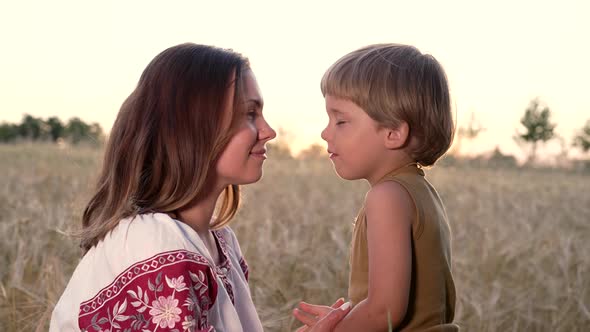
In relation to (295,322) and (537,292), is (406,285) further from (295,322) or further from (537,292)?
(537,292)

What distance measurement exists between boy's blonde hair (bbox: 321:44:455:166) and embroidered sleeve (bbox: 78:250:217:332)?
559 millimetres

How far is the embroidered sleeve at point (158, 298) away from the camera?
5.38 ft

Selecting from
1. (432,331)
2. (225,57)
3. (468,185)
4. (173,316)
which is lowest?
(468,185)

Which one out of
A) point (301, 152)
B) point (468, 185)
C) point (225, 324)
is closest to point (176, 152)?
point (225, 324)

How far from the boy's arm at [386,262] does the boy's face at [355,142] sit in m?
0.13

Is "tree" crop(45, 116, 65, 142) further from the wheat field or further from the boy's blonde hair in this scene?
the boy's blonde hair

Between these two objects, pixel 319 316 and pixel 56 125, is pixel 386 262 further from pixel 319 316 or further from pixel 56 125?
pixel 56 125

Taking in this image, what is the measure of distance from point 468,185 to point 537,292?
4143 mm

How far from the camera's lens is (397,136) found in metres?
1.81

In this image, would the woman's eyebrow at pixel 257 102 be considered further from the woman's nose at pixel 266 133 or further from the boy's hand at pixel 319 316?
the boy's hand at pixel 319 316

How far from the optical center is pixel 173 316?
5.36 feet

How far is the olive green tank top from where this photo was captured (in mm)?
1731

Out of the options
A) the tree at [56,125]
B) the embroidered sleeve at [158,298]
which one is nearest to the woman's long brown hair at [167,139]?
the embroidered sleeve at [158,298]

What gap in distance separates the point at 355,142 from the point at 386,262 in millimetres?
320
